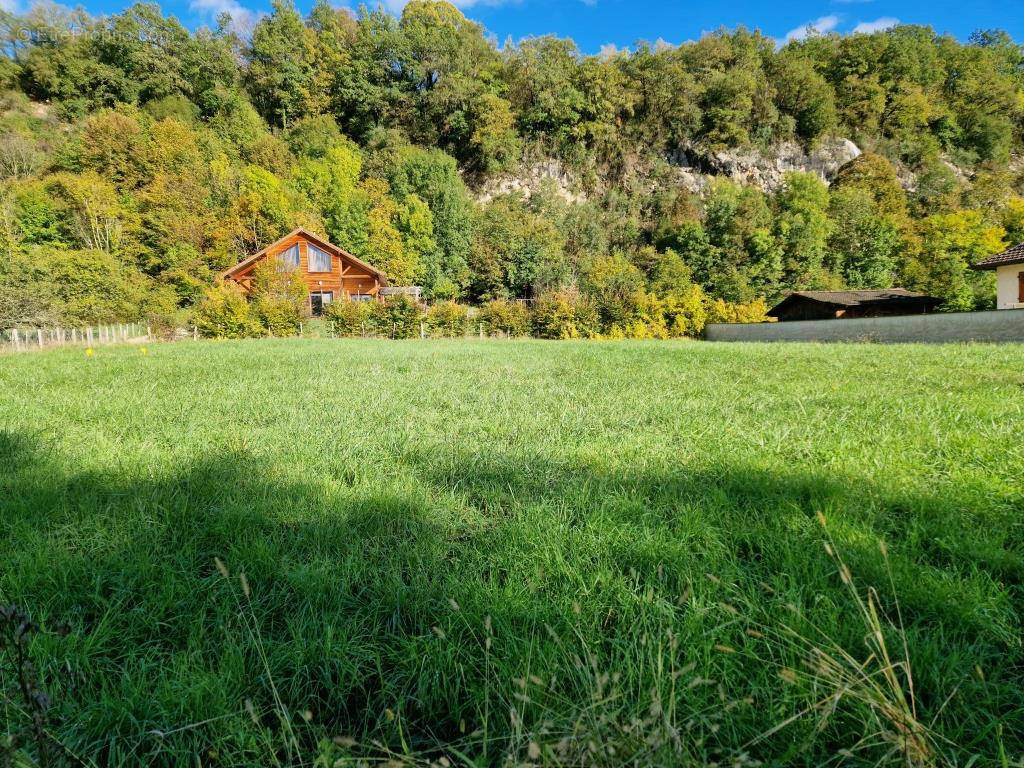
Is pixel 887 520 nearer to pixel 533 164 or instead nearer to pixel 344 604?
pixel 344 604

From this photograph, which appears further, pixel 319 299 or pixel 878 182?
pixel 878 182

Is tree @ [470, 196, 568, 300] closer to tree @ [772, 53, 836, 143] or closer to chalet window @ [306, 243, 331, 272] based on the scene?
chalet window @ [306, 243, 331, 272]

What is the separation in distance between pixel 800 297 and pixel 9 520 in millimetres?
43047

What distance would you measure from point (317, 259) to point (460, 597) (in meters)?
35.5

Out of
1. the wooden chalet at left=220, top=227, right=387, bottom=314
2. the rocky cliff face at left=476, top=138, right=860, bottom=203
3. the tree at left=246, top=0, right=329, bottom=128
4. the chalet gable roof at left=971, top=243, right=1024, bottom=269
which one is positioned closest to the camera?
the chalet gable roof at left=971, top=243, right=1024, bottom=269

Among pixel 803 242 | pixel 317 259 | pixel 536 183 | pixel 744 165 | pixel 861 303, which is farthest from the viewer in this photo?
pixel 744 165

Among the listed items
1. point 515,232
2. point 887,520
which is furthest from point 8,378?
point 515,232

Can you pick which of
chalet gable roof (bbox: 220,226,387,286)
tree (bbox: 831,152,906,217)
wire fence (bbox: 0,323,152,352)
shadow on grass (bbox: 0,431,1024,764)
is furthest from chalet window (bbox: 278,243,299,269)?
tree (bbox: 831,152,906,217)

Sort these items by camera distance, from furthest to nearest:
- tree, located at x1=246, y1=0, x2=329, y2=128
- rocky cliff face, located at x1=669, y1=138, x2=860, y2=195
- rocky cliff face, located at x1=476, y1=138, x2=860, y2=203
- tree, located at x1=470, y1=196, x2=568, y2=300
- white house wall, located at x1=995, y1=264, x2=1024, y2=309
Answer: rocky cliff face, located at x1=669, y1=138, x2=860, y2=195 < rocky cliff face, located at x1=476, y1=138, x2=860, y2=203 < tree, located at x1=246, y1=0, x2=329, y2=128 < tree, located at x1=470, y1=196, x2=568, y2=300 < white house wall, located at x1=995, y1=264, x2=1024, y2=309

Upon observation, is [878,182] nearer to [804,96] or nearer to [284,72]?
[804,96]

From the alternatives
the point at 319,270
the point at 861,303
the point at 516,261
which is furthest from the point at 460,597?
the point at 861,303

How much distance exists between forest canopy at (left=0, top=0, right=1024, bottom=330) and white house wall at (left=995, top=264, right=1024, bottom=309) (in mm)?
15741

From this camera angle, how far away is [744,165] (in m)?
52.5

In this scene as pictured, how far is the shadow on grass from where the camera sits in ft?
3.71
